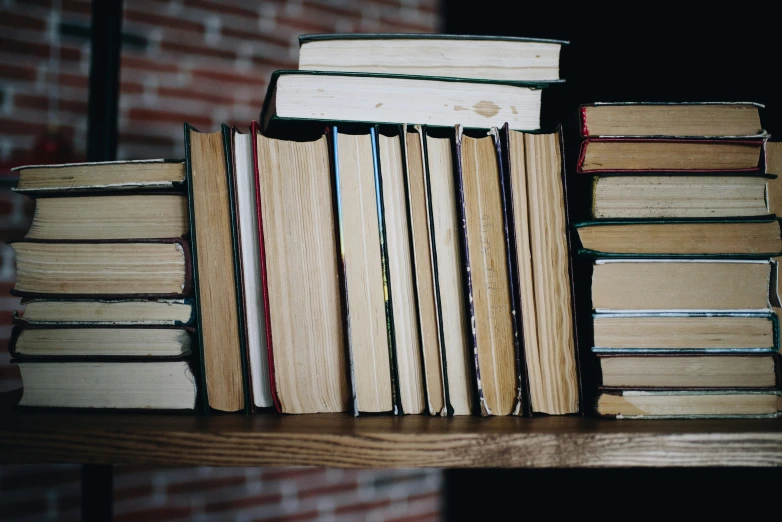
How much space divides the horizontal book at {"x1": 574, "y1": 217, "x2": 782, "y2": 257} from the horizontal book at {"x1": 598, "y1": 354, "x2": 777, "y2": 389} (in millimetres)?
112

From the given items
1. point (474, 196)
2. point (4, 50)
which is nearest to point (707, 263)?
point (474, 196)

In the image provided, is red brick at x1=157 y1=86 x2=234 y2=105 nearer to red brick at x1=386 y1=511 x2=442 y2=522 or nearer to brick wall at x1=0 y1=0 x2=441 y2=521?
brick wall at x1=0 y1=0 x2=441 y2=521

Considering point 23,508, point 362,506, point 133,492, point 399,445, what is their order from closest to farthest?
point 399,445, point 23,508, point 133,492, point 362,506

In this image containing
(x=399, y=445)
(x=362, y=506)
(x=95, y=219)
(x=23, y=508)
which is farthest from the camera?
(x=362, y=506)

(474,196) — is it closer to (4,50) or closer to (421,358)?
(421,358)

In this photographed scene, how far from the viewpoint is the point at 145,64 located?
54.3 inches

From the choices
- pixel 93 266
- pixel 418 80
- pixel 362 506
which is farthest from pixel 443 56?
pixel 362 506

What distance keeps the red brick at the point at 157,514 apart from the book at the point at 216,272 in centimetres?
101

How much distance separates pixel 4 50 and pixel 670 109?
144 centimetres

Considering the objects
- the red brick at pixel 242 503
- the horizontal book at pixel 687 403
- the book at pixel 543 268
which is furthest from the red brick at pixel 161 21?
the horizontal book at pixel 687 403

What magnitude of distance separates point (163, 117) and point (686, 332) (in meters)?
1.34

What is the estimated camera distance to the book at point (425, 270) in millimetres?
572

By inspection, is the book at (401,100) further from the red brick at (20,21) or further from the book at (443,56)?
the red brick at (20,21)

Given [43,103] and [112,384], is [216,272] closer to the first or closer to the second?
[112,384]
